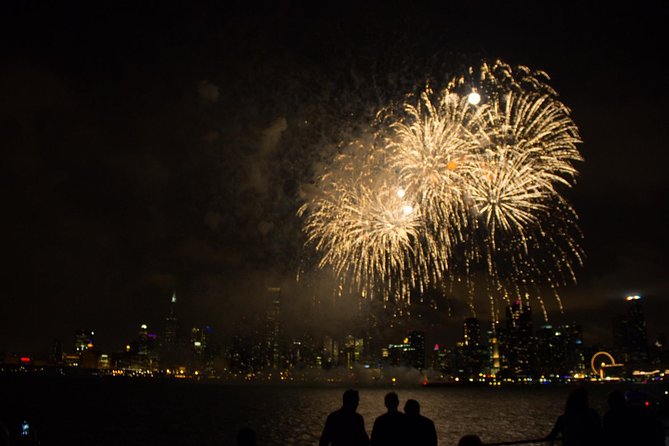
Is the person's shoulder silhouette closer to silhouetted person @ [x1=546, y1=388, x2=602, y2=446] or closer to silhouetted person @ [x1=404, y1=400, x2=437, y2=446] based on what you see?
silhouetted person @ [x1=404, y1=400, x2=437, y2=446]

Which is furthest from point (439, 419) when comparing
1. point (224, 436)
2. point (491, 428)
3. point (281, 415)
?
point (224, 436)

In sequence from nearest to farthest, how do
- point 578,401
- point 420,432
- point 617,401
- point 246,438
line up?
1. point 246,438
2. point 420,432
3. point 617,401
4. point 578,401

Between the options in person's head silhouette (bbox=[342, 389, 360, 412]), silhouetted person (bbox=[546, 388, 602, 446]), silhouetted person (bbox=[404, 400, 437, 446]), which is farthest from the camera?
silhouetted person (bbox=[546, 388, 602, 446])

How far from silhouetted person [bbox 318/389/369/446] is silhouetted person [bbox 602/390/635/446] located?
3.05m

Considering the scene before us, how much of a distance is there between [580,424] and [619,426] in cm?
85

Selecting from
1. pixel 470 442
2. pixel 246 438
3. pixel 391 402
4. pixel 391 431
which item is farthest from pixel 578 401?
pixel 246 438

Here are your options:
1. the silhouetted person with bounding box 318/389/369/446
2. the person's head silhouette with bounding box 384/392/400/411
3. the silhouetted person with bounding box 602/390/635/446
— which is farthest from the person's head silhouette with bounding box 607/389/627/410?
the silhouetted person with bounding box 318/389/369/446

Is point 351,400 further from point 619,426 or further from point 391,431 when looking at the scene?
point 619,426

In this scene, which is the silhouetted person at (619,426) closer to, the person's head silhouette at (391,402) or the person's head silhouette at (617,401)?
Answer: the person's head silhouette at (617,401)

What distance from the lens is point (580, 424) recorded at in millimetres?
7684

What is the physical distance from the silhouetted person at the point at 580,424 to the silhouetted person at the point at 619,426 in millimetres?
541

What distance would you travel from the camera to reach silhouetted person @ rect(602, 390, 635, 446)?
6824 mm

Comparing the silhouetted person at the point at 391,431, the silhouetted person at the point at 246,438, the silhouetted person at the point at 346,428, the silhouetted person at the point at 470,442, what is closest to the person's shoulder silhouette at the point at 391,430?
the silhouetted person at the point at 391,431

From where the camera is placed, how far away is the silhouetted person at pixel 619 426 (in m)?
6.82
